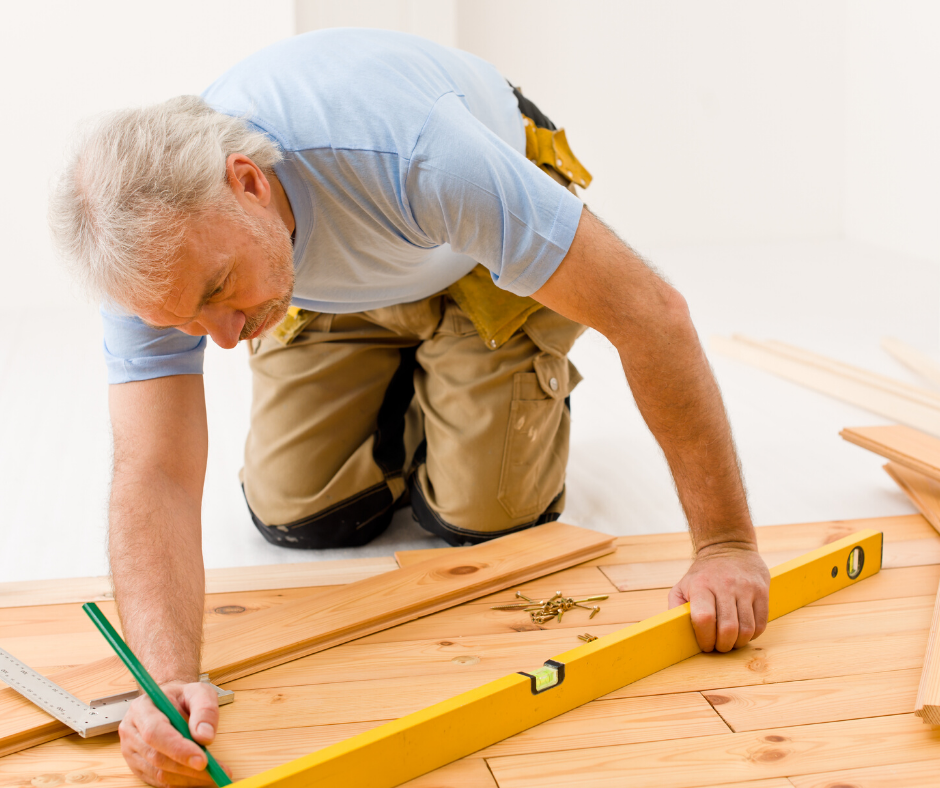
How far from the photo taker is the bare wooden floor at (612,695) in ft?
4.36

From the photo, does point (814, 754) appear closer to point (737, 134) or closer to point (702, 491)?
point (702, 491)

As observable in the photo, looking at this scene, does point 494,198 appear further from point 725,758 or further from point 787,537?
point 787,537

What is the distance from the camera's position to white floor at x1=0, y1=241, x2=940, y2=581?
241cm

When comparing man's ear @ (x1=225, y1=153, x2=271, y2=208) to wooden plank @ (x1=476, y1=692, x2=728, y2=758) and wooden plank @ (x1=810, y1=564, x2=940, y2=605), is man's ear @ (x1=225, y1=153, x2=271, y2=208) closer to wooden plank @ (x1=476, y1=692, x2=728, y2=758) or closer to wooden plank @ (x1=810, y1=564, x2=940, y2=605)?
wooden plank @ (x1=476, y1=692, x2=728, y2=758)

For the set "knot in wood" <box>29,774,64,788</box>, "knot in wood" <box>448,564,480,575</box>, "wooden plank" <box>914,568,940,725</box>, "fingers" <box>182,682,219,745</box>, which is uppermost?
"fingers" <box>182,682,219,745</box>

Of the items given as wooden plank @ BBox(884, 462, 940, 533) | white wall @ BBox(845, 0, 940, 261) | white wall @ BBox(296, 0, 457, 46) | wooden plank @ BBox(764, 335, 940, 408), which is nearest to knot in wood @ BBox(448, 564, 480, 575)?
wooden plank @ BBox(884, 462, 940, 533)

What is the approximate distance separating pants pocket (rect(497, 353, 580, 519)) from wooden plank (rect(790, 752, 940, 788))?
1099 mm

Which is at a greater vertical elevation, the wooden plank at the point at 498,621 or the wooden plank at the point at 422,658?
the wooden plank at the point at 422,658

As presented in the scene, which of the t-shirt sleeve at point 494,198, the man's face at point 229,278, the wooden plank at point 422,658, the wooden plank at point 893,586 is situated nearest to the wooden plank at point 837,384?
the wooden plank at point 893,586

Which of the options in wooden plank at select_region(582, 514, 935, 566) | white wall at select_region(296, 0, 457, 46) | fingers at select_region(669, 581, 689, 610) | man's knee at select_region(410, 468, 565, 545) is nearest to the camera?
fingers at select_region(669, 581, 689, 610)

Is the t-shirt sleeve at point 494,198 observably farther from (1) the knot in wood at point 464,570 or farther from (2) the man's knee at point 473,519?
(2) the man's knee at point 473,519

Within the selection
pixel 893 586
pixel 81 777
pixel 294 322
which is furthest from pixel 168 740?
pixel 893 586

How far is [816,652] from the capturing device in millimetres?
1628

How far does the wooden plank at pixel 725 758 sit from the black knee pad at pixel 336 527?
3.47ft
